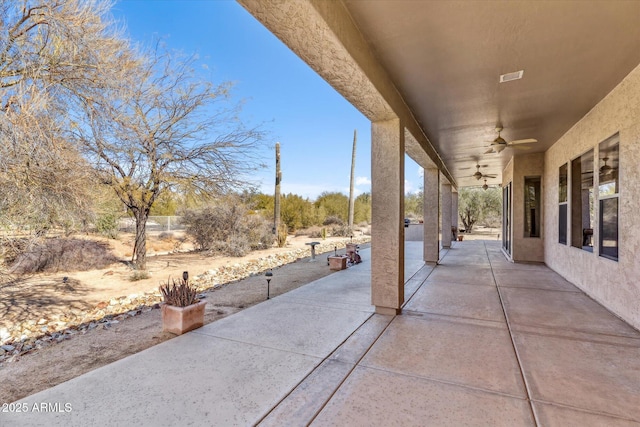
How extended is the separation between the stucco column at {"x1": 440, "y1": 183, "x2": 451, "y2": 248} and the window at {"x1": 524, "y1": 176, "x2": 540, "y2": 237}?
337cm

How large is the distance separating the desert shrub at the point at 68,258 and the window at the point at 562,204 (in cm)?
1115

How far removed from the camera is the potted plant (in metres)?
3.46

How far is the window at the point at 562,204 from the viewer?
244 inches

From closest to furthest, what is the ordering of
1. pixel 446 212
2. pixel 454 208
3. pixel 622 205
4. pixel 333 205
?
pixel 622 205
pixel 446 212
pixel 454 208
pixel 333 205

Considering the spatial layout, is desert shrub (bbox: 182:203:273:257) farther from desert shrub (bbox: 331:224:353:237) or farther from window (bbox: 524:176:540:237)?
window (bbox: 524:176:540:237)

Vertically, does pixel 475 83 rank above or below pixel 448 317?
above

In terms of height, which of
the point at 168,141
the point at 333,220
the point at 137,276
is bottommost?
the point at 137,276

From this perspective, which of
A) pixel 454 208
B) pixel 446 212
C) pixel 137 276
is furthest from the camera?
pixel 454 208

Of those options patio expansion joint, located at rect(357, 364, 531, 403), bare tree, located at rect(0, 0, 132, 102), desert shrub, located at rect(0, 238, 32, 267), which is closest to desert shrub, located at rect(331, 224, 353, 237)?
bare tree, located at rect(0, 0, 132, 102)

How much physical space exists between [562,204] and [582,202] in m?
0.93

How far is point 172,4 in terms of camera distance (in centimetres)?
721

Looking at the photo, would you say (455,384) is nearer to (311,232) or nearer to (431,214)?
(431,214)

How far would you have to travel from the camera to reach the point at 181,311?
3.44 meters

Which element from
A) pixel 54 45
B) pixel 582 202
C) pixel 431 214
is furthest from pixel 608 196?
pixel 54 45
